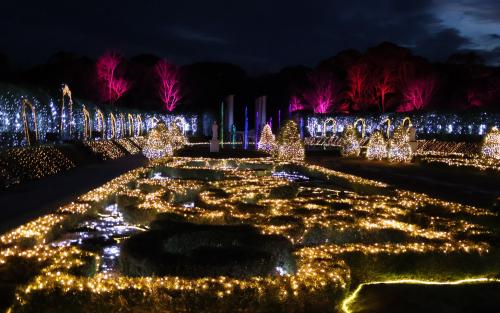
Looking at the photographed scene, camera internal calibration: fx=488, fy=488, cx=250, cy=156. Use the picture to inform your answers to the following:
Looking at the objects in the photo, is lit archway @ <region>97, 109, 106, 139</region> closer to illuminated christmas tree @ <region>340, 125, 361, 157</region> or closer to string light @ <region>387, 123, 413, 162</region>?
illuminated christmas tree @ <region>340, 125, 361, 157</region>

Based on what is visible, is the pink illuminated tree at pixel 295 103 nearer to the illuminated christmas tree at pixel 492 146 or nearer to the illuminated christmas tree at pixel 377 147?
the illuminated christmas tree at pixel 377 147

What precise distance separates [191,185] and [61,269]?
6081mm

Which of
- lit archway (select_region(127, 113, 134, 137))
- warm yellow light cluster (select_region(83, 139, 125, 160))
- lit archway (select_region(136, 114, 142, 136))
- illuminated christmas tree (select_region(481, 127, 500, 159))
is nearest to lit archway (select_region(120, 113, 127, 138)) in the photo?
lit archway (select_region(127, 113, 134, 137))

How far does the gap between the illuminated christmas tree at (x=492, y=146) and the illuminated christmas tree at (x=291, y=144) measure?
7732 millimetres

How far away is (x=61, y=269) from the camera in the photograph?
13.7 ft

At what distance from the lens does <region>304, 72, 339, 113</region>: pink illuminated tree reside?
4969cm

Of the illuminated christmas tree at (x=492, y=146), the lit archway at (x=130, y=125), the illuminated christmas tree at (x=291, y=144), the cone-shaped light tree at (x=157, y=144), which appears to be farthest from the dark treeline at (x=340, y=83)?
the illuminated christmas tree at (x=291, y=144)

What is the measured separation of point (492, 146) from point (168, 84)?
39897 mm

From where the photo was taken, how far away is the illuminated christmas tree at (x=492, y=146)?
64.0 ft

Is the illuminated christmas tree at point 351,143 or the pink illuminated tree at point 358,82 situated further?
the pink illuminated tree at point 358,82

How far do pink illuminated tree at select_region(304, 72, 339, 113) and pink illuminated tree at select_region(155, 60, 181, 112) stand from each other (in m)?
15.1

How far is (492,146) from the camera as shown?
19.7 metres

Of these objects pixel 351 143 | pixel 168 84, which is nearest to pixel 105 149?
pixel 351 143

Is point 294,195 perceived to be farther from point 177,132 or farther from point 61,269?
point 177,132
